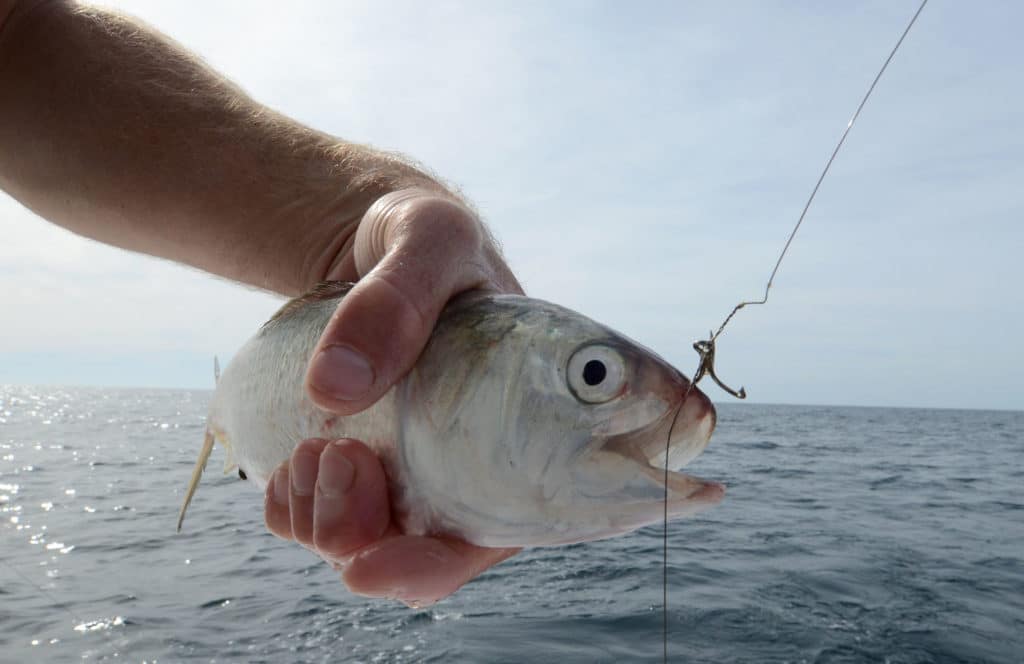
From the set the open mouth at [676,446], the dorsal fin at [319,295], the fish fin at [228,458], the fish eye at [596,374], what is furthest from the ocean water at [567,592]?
the fish eye at [596,374]

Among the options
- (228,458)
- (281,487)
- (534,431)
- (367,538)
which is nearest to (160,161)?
(228,458)

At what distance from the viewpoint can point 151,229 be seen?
3.10 metres

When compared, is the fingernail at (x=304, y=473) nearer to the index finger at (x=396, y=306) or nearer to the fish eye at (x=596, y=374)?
the index finger at (x=396, y=306)

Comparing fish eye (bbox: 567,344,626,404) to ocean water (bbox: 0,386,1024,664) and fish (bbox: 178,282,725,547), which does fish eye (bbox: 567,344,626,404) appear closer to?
fish (bbox: 178,282,725,547)

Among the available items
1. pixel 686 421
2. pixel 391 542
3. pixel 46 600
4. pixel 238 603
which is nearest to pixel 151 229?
pixel 391 542

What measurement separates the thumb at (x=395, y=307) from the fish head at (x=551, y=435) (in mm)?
126

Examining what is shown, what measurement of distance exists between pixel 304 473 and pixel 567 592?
8.06 meters

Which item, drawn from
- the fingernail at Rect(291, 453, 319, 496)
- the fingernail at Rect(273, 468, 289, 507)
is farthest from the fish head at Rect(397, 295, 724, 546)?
the fingernail at Rect(273, 468, 289, 507)

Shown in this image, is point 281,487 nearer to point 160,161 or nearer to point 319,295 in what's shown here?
point 319,295

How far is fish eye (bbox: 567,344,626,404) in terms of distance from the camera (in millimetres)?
1657

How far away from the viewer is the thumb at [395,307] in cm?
181

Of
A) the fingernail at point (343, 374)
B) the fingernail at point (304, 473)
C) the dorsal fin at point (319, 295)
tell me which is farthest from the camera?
the dorsal fin at point (319, 295)

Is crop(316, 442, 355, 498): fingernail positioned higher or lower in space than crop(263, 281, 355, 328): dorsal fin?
lower

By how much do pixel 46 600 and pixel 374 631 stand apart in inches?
190
